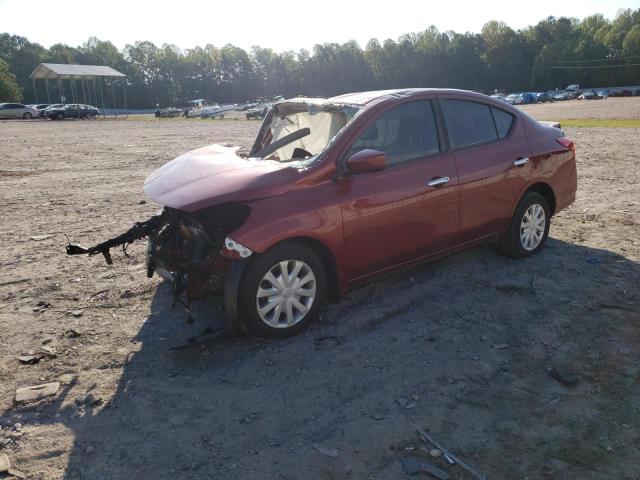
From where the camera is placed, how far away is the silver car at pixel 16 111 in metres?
50.3

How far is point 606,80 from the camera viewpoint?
117938 mm

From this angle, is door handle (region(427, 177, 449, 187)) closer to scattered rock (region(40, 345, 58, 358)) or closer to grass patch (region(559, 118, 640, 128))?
scattered rock (region(40, 345, 58, 358))

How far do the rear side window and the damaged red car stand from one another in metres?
0.02

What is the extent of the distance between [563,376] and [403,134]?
241cm

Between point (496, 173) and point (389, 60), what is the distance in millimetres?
134346

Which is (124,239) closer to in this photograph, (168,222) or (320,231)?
(168,222)

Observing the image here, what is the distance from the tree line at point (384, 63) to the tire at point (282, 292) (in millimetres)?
116374

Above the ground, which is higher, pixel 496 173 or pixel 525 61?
pixel 525 61

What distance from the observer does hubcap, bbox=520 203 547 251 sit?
5.93 metres

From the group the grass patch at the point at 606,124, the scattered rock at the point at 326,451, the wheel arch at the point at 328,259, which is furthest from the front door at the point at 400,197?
the grass patch at the point at 606,124

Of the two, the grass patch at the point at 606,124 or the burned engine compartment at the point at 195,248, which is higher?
the grass patch at the point at 606,124

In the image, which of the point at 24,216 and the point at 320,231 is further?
the point at 24,216

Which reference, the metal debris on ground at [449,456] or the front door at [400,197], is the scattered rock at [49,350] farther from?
the metal debris on ground at [449,456]

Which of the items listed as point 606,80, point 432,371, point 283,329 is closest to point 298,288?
point 283,329
